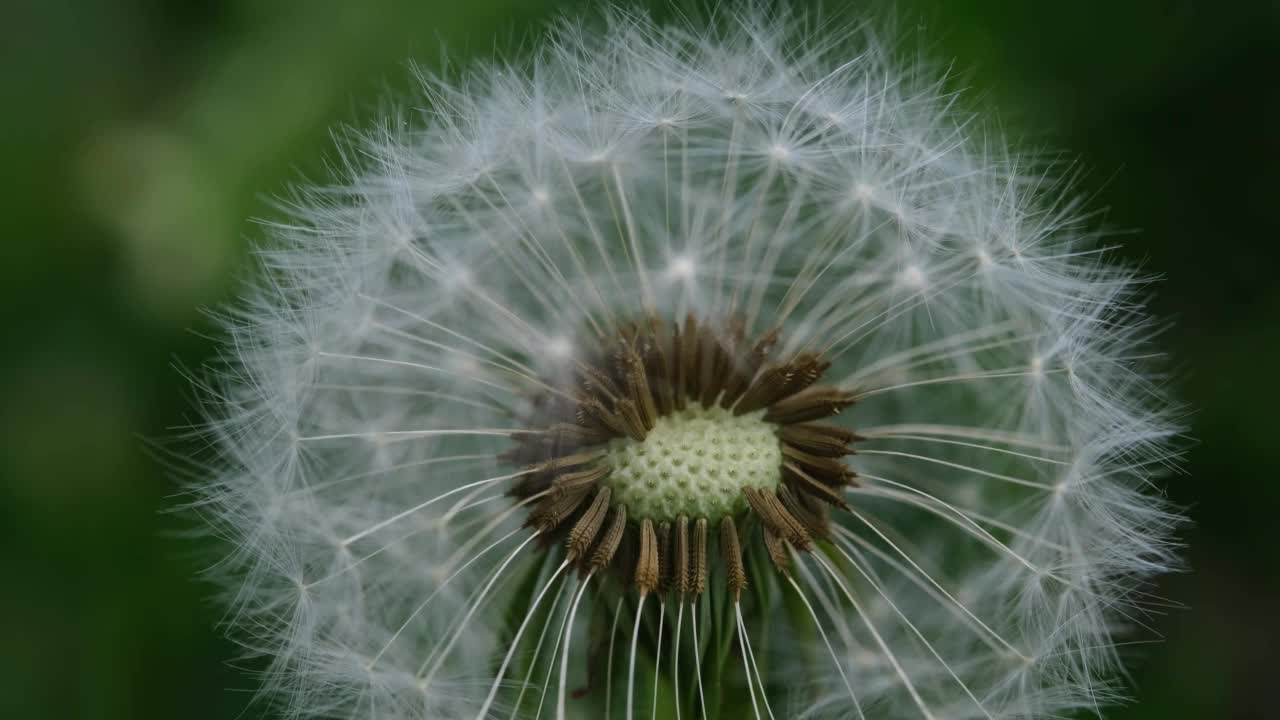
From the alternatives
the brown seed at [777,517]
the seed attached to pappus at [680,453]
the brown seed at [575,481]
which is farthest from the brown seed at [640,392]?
the brown seed at [777,517]

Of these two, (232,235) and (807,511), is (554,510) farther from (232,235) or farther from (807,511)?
(232,235)

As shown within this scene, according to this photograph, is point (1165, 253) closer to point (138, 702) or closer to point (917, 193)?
point (917, 193)

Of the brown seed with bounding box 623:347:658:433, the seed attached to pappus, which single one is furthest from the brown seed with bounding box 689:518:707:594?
the brown seed with bounding box 623:347:658:433

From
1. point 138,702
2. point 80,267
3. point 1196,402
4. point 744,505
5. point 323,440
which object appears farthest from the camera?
point 80,267

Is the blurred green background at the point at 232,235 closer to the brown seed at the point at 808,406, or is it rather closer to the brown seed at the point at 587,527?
the brown seed at the point at 808,406

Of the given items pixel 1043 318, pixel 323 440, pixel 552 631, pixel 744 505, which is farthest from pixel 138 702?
pixel 1043 318

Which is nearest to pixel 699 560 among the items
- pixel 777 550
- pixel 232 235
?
pixel 777 550
